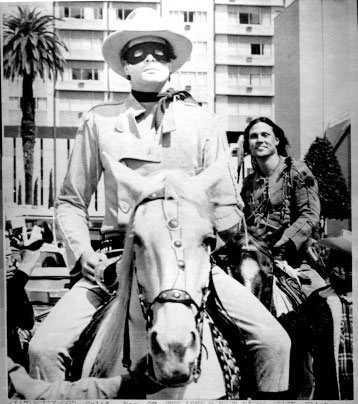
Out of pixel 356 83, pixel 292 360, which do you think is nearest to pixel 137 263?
pixel 292 360

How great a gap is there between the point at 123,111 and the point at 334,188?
1.51 m

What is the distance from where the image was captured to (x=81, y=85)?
12.9 ft

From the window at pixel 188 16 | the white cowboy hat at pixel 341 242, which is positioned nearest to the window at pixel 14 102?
the window at pixel 188 16

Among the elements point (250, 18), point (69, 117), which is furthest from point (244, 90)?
point (69, 117)

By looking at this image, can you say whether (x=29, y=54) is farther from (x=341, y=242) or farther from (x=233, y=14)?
(x=341, y=242)

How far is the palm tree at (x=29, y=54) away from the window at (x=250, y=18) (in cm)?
124

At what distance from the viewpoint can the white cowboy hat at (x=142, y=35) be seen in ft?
12.4

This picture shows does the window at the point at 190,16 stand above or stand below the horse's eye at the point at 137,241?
above

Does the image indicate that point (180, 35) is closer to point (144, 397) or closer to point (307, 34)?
point (307, 34)

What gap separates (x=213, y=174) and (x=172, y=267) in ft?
2.63

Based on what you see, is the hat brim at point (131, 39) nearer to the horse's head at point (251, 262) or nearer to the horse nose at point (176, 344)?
the horse's head at point (251, 262)

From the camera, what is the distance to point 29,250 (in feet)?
12.9

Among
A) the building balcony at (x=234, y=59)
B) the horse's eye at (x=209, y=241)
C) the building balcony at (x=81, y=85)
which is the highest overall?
the building balcony at (x=234, y=59)

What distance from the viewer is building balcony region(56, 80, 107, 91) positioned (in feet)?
12.8
